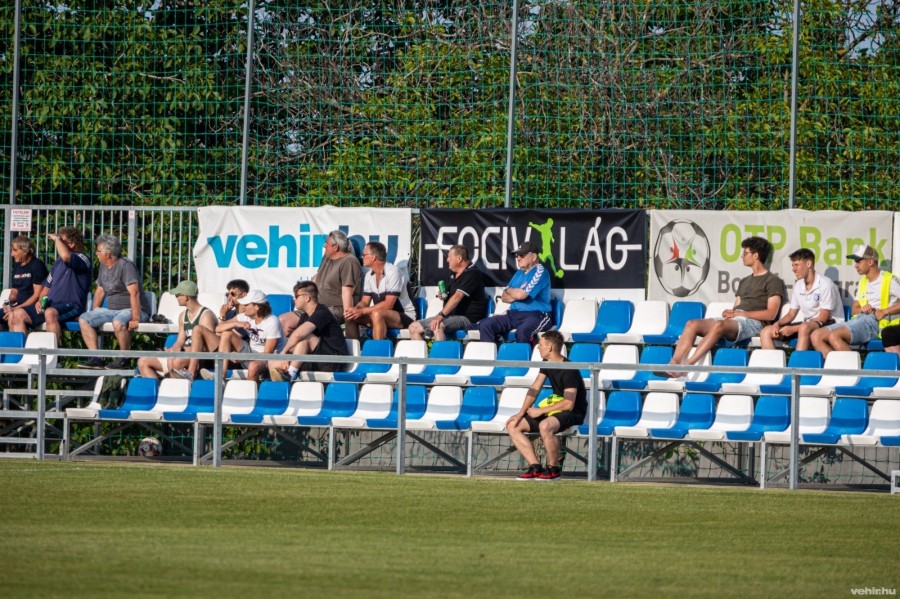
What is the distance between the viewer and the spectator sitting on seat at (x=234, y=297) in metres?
16.9

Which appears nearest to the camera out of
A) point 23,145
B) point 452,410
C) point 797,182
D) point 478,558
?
point 478,558

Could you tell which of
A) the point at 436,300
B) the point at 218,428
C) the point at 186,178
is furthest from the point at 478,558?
the point at 186,178

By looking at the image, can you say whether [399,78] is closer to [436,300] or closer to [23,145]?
[436,300]

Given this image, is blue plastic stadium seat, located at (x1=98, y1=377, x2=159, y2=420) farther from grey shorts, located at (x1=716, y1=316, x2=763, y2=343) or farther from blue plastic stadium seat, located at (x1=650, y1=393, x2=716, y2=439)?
grey shorts, located at (x1=716, y1=316, x2=763, y2=343)

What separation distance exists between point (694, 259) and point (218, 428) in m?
6.14

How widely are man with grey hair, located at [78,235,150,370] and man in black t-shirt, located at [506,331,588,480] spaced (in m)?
5.96

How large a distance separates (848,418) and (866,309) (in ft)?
8.61

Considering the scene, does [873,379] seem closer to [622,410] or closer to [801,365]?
[801,365]

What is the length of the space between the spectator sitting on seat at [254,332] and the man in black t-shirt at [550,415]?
3.58 m

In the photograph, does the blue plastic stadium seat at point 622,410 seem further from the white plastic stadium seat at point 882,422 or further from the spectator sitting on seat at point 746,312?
the white plastic stadium seat at point 882,422

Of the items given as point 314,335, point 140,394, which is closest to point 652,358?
point 314,335

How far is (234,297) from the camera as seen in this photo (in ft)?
55.7

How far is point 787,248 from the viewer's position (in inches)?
666

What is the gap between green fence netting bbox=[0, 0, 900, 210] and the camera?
17.5 meters
